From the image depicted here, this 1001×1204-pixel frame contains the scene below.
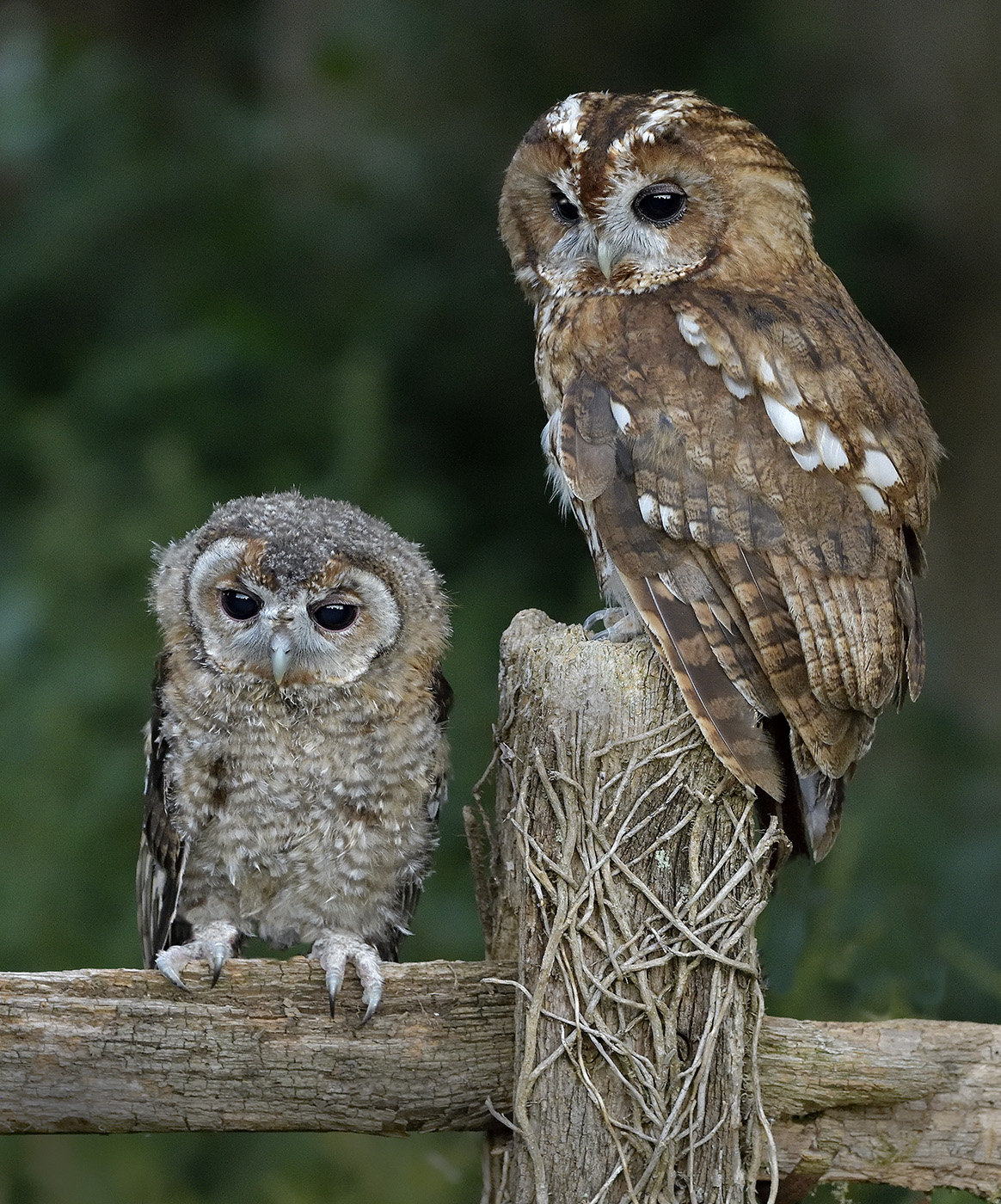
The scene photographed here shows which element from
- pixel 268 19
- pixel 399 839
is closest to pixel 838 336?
pixel 399 839

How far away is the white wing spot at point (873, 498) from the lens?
6.08ft

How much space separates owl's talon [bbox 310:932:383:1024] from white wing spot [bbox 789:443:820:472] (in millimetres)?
876

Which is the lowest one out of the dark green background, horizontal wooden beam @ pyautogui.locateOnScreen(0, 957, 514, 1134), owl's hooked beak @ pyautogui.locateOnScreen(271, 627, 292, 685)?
horizontal wooden beam @ pyautogui.locateOnScreen(0, 957, 514, 1134)

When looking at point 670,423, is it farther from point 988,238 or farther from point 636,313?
point 988,238

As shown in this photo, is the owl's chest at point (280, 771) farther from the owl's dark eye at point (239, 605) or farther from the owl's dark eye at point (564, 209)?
the owl's dark eye at point (564, 209)

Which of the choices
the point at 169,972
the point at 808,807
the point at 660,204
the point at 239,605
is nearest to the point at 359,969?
the point at 169,972

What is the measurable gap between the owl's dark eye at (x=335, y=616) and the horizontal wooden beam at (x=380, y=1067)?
19.5 inches

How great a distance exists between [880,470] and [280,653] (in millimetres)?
881

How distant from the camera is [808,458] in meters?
1.84

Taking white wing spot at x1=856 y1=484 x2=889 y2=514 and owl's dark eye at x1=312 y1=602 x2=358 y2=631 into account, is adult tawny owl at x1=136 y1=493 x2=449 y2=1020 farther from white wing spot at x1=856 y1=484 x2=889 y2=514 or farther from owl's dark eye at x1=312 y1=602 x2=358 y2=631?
white wing spot at x1=856 y1=484 x2=889 y2=514

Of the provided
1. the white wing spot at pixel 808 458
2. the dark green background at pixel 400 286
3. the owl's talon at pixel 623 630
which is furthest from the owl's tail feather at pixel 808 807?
the dark green background at pixel 400 286

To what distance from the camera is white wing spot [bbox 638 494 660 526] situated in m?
1.82

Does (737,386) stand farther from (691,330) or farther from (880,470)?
(880,470)

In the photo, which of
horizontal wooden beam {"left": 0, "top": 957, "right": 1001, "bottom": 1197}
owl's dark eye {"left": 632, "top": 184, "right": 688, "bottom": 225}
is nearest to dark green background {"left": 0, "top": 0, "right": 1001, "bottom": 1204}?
owl's dark eye {"left": 632, "top": 184, "right": 688, "bottom": 225}
